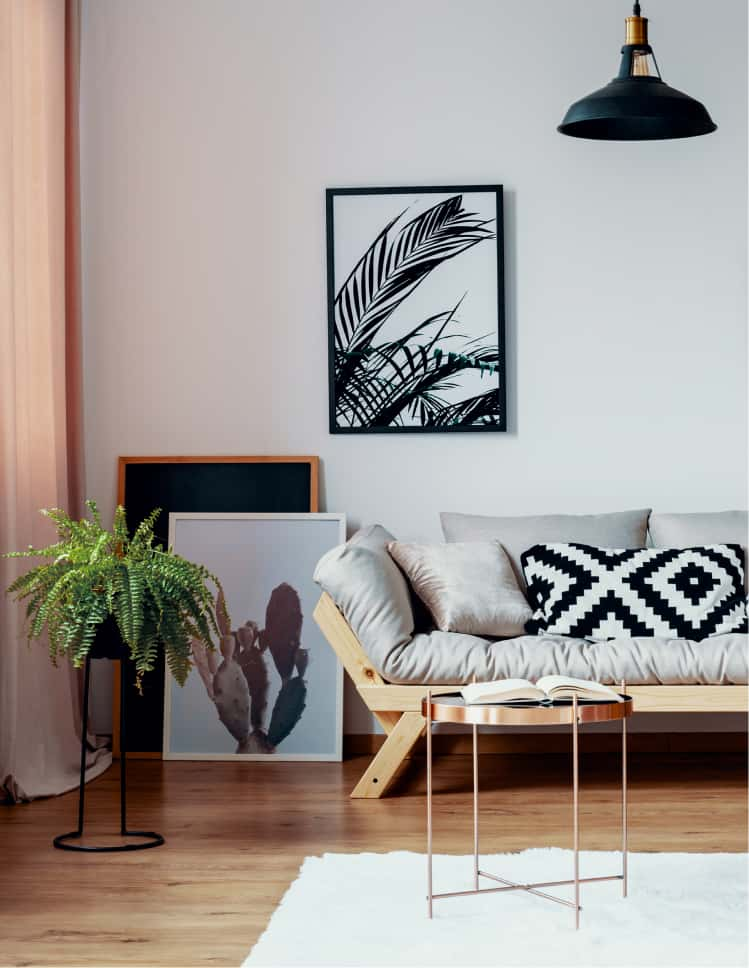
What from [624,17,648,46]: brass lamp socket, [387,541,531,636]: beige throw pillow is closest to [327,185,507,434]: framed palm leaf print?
[387,541,531,636]: beige throw pillow

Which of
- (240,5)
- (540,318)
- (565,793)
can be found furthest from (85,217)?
(565,793)

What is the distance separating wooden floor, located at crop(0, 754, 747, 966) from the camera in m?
2.56

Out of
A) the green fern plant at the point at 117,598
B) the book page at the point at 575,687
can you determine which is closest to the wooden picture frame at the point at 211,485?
the green fern plant at the point at 117,598

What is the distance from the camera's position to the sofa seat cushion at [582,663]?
3.66 meters

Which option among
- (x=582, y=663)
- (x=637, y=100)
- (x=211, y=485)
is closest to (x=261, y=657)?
(x=211, y=485)

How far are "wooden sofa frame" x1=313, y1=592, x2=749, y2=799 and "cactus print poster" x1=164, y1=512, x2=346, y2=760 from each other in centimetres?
59

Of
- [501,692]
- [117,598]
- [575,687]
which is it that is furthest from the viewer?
[117,598]

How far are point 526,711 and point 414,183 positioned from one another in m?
2.67

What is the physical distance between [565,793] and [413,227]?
220 cm

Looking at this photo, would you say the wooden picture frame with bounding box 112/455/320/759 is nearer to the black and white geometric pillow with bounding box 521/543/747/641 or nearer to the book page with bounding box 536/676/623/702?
the black and white geometric pillow with bounding box 521/543/747/641

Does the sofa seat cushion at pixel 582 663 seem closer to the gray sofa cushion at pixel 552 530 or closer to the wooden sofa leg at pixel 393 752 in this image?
the wooden sofa leg at pixel 393 752

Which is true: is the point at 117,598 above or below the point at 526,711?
above

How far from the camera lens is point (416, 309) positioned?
14.9 ft

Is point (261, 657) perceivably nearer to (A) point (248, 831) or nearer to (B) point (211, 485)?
(B) point (211, 485)
